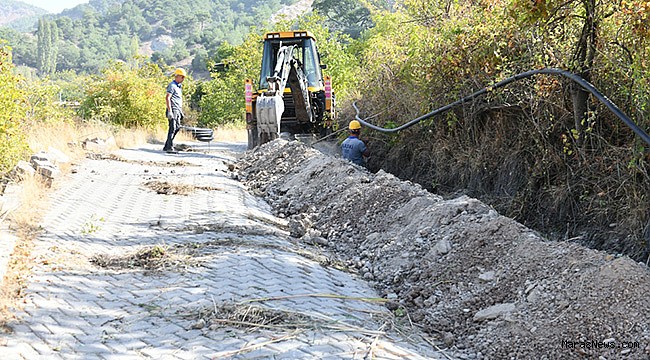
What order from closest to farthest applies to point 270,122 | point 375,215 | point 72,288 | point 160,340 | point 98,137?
point 160,340
point 72,288
point 375,215
point 270,122
point 98,137

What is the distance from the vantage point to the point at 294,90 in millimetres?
18031

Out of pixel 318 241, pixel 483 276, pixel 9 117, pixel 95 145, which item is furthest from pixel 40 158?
pixel 483 276

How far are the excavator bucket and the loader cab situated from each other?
2.50 meters

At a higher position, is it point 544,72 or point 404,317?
point 544,72

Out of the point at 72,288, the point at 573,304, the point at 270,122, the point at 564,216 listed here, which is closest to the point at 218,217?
the point at 72,288

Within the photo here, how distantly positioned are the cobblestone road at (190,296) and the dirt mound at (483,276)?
0.44m

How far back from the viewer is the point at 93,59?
185 metres

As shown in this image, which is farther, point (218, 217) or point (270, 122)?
point (270, 122)

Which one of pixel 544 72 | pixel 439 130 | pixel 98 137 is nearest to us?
pixel 544 72

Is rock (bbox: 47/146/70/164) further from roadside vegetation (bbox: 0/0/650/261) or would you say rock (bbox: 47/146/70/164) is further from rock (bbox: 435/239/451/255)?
rock (bbox: 435/239/451/255)

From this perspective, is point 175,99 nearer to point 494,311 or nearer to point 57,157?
point 57,157

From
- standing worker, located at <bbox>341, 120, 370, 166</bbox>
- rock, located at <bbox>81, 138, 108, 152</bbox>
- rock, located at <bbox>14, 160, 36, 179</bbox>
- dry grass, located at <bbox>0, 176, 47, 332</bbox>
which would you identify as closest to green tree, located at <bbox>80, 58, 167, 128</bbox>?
rock, located at <bbox>81, 138, 108, 152</bbox>

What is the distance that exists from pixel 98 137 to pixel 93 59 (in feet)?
586

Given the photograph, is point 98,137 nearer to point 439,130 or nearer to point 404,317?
point 439,130
